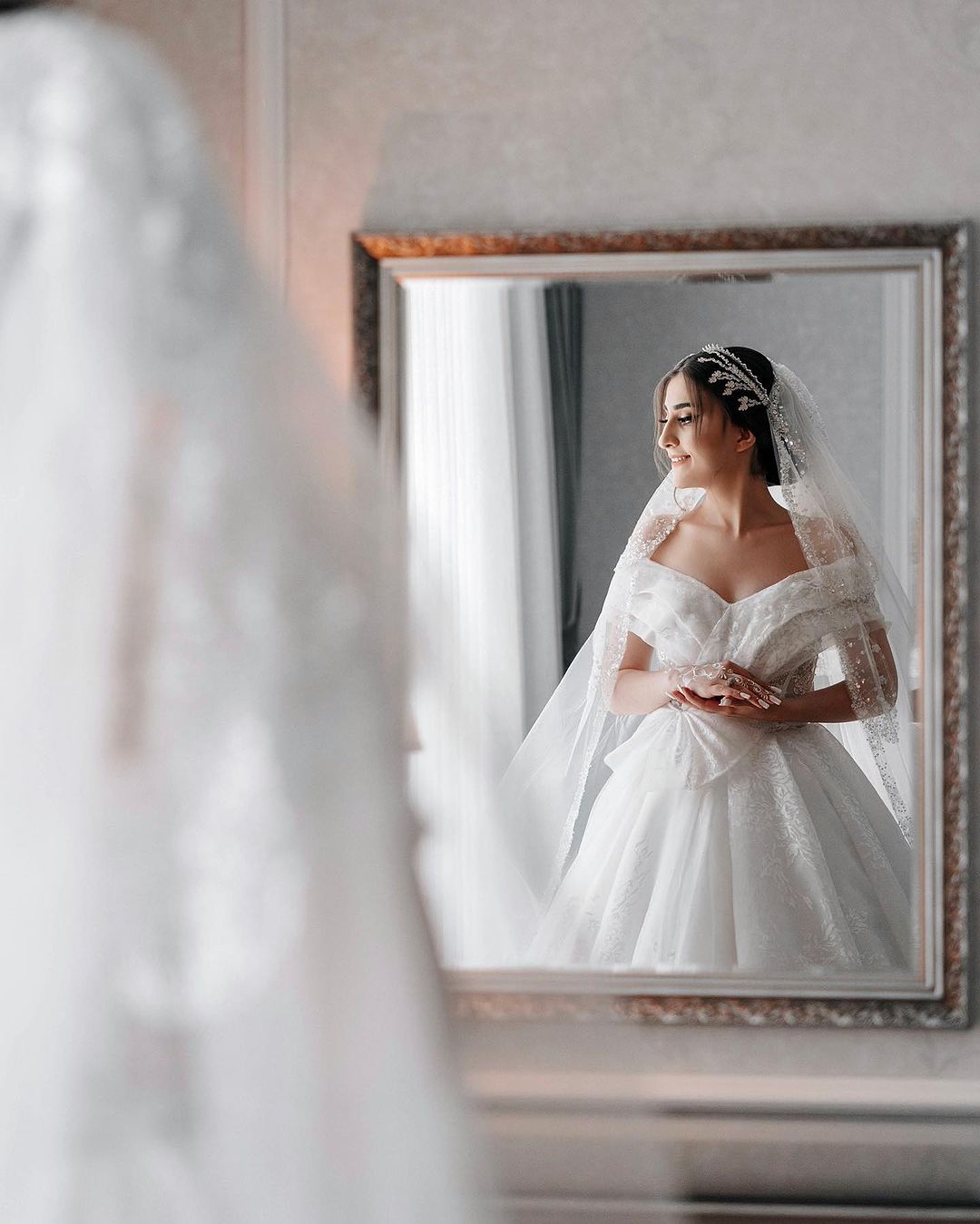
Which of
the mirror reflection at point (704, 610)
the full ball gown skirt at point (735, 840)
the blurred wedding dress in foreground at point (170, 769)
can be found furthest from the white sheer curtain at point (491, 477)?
the blurred wedding dress in foreground at point (170, 769)

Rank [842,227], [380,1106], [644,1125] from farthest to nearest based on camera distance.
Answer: [842,227] < [644,1125] < [380,1106]

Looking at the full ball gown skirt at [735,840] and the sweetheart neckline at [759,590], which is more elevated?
the sweetheart neckline at [759,590]

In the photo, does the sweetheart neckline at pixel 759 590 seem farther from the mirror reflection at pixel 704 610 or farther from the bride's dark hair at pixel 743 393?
the bride's dark hair at pixel 743 393

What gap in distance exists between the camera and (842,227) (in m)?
1.26

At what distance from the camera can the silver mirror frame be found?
1.26 m

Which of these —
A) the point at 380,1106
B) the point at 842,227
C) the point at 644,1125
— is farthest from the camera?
the point at 842,227

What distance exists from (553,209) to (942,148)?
0.46 meters

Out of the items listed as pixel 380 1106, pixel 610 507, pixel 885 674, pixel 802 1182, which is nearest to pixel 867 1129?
pixel 802 1182

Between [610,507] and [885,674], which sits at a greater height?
[610,507]

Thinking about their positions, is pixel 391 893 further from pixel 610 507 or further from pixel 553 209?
pixel 553 209

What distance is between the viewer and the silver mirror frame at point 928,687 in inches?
49.5

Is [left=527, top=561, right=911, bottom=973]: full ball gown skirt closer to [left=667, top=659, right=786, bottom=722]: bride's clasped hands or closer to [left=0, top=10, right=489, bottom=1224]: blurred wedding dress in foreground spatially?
[left=667, top=659, right=786, bottom=722]: bride's clasped hands

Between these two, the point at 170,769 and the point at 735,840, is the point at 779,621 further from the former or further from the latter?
the point at 170,769

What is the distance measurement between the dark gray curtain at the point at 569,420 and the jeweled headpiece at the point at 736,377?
0.48ft
